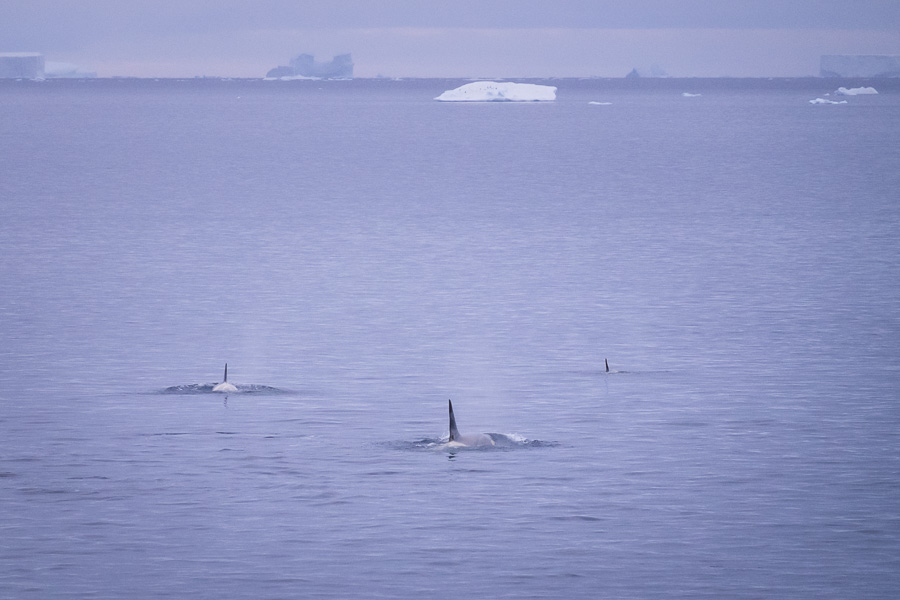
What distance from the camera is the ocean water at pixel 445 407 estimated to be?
71.9 ft

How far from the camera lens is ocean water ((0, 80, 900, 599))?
2192 centimetres

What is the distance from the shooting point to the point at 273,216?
8344 cm

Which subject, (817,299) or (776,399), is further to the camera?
(817,299)

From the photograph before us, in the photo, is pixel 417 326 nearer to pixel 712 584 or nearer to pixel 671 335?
pixel 671 335

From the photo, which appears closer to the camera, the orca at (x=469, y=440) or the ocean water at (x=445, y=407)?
the ocean water at (x=445, y=407)

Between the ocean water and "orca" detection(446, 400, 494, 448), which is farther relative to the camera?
"orca" detection(446, 400, 494, 448)

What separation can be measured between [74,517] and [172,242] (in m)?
45.2

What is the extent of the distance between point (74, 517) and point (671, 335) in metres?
22.2

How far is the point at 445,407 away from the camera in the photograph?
106 ft

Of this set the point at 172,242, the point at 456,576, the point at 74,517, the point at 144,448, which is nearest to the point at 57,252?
the point at 172,242

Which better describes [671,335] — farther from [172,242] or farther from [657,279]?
[172,242]

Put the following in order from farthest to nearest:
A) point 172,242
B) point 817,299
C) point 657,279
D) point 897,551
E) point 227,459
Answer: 1. point 172,242
2. point 657,279
3. point 817,299
4. point 227,459
5. point 897,551

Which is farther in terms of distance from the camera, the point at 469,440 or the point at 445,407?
the point at 445,407

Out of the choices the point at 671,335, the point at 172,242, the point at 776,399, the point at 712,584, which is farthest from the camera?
the point at 172,242
